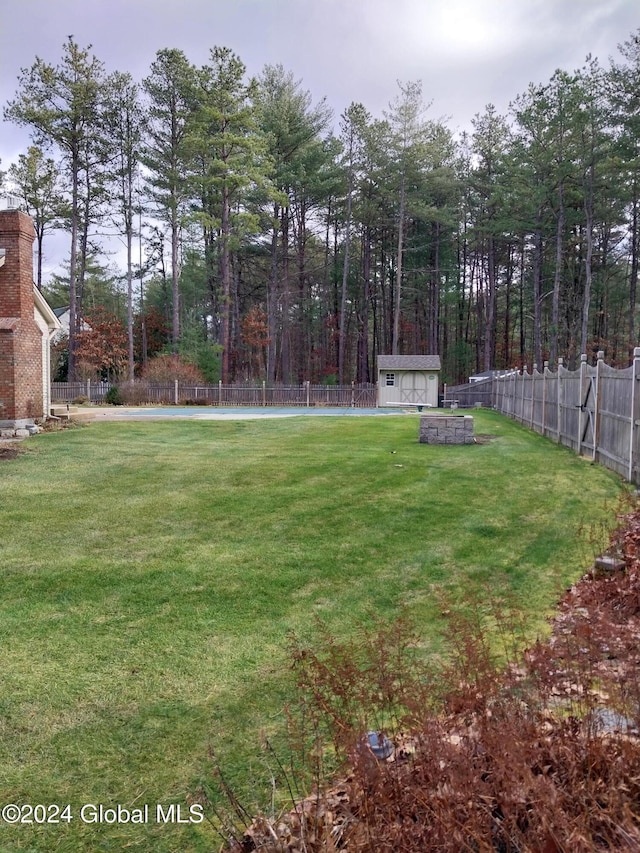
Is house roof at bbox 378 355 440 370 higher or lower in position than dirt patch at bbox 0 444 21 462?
higher

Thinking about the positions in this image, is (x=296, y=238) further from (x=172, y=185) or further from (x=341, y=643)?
(x=341, y=643)

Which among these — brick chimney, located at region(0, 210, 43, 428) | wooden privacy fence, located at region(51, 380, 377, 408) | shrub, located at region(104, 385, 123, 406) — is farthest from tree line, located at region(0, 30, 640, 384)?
brick chimney, located at region(0, 210, 43, 428)

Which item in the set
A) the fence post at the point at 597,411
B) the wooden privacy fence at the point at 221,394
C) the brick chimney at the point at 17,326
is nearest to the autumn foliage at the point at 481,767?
the fence post at the point at 597,411

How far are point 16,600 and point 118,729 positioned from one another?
1927mm

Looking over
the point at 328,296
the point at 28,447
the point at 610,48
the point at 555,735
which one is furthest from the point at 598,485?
the point at 328,296

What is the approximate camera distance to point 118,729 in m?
2.71

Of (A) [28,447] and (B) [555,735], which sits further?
(A) [28,447]

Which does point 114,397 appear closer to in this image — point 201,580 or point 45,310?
point 45,310

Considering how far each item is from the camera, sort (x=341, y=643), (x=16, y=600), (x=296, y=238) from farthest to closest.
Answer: (x=296, y=238)
(x=16, y=600)
(x=341, y=643)

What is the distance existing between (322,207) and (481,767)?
3769 cm

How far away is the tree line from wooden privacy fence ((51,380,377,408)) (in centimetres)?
251

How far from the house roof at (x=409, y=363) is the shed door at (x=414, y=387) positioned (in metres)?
0.43

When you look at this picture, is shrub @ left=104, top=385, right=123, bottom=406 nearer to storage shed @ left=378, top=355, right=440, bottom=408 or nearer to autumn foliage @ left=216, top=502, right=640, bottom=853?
storage shed @ left=378, top=355, right=440, bottom=408

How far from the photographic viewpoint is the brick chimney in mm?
12180
